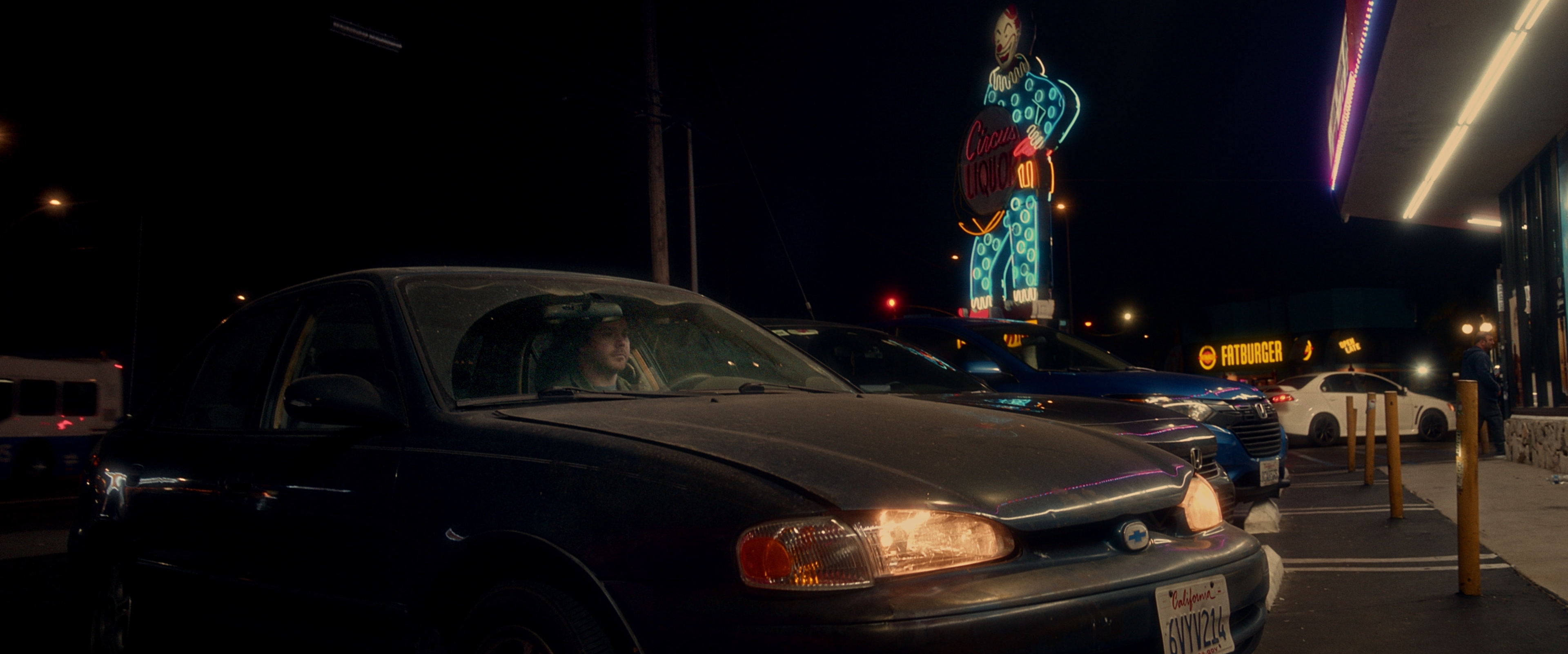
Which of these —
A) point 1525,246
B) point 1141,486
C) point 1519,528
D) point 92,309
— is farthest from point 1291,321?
point 92,309

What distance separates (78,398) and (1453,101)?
2099cm

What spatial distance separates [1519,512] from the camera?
770 cm

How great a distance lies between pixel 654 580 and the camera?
1.99 meters

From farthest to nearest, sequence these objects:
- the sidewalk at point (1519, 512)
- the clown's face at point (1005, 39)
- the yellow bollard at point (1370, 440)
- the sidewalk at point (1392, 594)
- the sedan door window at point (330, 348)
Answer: the clown's face at point (1005, 39), the yellow bollard at point (1370, 440), the sidewalk at point (1519, 512), the sidewalk at point (1392, 594), the sedan door window at point (330, 348)

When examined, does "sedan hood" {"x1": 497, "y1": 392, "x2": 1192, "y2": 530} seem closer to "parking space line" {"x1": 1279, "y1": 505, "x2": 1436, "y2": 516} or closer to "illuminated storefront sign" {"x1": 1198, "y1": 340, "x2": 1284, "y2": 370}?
"parking space line" {"x1": 1279, "y1": 505, "x2": 1436, "y2": 516}

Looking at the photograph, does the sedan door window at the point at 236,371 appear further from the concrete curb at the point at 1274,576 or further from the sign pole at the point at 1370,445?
the sign pole at the point at 1370,445

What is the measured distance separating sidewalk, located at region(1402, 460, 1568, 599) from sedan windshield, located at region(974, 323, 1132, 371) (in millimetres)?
2582

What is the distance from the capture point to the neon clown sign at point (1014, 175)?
25.3 m

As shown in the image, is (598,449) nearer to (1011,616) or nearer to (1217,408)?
(1011,616)

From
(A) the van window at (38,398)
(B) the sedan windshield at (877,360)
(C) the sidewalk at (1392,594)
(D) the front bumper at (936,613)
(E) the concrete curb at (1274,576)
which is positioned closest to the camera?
(D) the front bumper at (936,613)

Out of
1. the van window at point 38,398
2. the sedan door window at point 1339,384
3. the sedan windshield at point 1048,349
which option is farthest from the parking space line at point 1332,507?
the van window at point 38,398

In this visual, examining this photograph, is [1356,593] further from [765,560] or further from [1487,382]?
[1487,382]

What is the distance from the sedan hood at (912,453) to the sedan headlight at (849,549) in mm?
35

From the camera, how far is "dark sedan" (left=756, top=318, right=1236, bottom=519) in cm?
516
